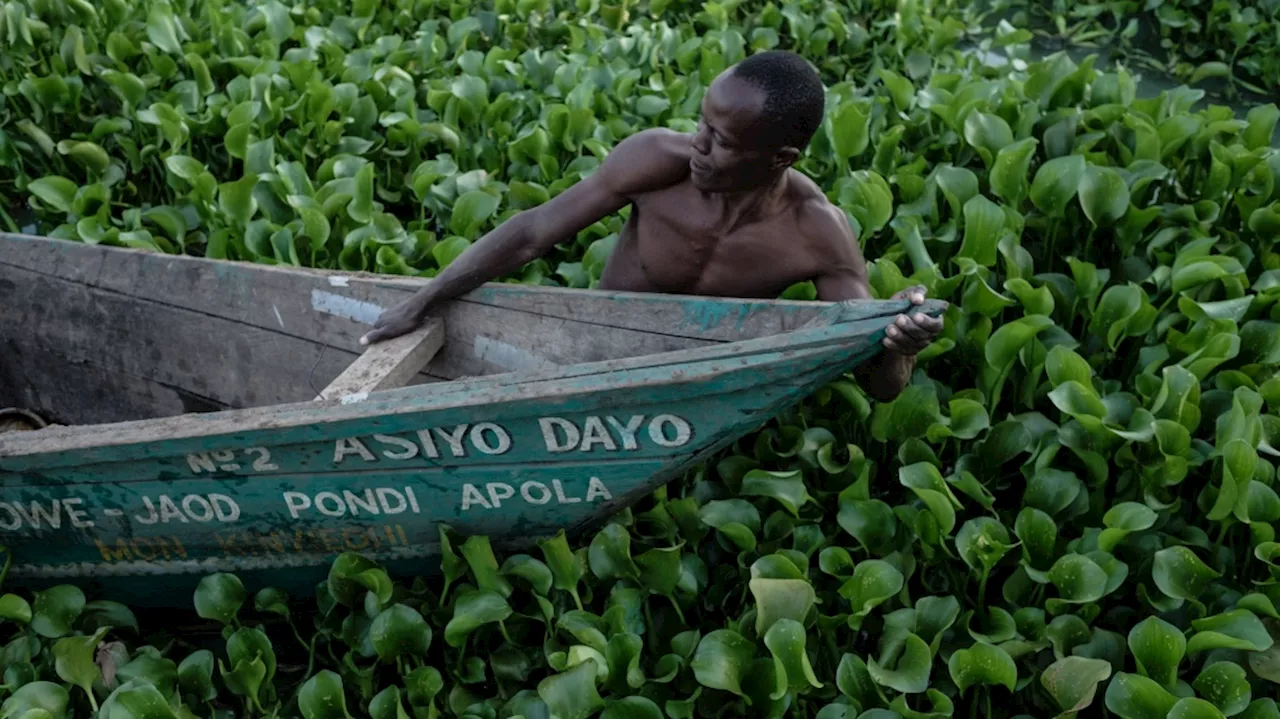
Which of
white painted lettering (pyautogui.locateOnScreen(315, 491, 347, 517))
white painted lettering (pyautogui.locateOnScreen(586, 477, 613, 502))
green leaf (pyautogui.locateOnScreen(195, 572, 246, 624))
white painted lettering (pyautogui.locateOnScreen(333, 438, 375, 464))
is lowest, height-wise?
green leaf (pyautogui.locateOnScreen(195, 572, 246, 624))

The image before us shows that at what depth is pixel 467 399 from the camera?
240 cm

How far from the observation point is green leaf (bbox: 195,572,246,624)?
9.20 feet

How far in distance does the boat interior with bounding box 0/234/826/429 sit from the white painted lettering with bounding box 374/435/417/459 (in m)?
0.61

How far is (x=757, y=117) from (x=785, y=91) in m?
0.07

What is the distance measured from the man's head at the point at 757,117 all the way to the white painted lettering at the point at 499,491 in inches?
30.2

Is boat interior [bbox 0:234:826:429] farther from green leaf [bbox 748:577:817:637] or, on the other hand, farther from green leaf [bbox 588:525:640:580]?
green leaf [bbox 748:577:817:637]

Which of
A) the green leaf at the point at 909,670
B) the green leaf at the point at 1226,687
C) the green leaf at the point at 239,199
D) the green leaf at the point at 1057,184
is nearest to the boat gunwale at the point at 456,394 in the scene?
the green leaf at the point at 909,670

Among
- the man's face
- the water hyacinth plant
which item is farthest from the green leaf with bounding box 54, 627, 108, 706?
the man's face

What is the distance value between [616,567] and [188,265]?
1.48 metres

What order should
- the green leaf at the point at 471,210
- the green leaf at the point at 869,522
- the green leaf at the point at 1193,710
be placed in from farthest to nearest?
the green leaf at the point at 471,210 < the green leaf at the point at 869,522 < the green leaf at the point at 1193,710

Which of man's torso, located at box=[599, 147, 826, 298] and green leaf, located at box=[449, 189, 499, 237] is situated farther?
green leaf, located at box=[449, 189, 499, 237]

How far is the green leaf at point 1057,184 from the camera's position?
3.58 meters

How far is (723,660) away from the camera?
2535 mm

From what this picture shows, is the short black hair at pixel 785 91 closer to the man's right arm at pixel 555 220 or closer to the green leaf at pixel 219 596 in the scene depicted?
the man's right arm at pixel 555 220
